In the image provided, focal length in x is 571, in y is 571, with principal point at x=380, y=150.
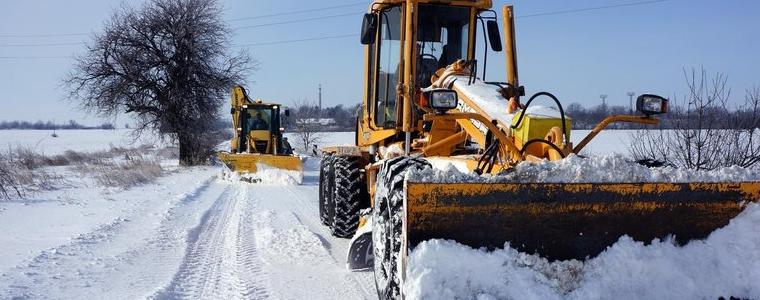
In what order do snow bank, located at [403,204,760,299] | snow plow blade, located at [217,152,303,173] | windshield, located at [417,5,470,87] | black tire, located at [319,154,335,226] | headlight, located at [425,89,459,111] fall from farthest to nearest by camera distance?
snow plow blade, located at [217,152,303,173]
black tire, located at [319,154,335,226]
windshield, located at [417,5,470,87]
headlight, located at [425,89,459,111]
snow bank, located at [403,204,760,299]

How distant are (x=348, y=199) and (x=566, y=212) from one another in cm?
A: 368

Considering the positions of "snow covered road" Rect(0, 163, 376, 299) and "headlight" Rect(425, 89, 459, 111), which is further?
"snow covered road" Rect(0, 163, 376, 299)

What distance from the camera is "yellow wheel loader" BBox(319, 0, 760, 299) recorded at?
3070 millimetres

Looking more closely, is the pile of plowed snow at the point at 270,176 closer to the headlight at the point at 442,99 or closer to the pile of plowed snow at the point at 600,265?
the headlight at the point at 442,99

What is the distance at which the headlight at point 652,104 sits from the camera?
4148 mm

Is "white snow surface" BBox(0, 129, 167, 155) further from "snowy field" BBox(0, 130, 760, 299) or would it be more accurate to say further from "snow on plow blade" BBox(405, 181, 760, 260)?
"snow on plow blade" BBox(405, 181, 760, 260)

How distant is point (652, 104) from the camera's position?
164 inches

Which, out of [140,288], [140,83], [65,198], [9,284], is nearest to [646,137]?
[140,288]

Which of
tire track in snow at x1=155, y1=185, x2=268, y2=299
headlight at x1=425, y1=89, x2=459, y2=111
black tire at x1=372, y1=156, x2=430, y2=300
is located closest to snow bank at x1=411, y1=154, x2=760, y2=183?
black tire at x1=372, y1=156, x2=430, y2=300

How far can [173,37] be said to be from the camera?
24750mm

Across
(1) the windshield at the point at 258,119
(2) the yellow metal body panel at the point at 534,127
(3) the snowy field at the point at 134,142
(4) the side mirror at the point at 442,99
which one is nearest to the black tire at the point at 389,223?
(4) the side mirror at the point at 442,99

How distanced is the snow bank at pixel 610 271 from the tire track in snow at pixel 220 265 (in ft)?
6.33

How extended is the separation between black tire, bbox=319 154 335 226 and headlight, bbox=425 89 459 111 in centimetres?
330

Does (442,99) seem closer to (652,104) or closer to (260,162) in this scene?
(652,104)
